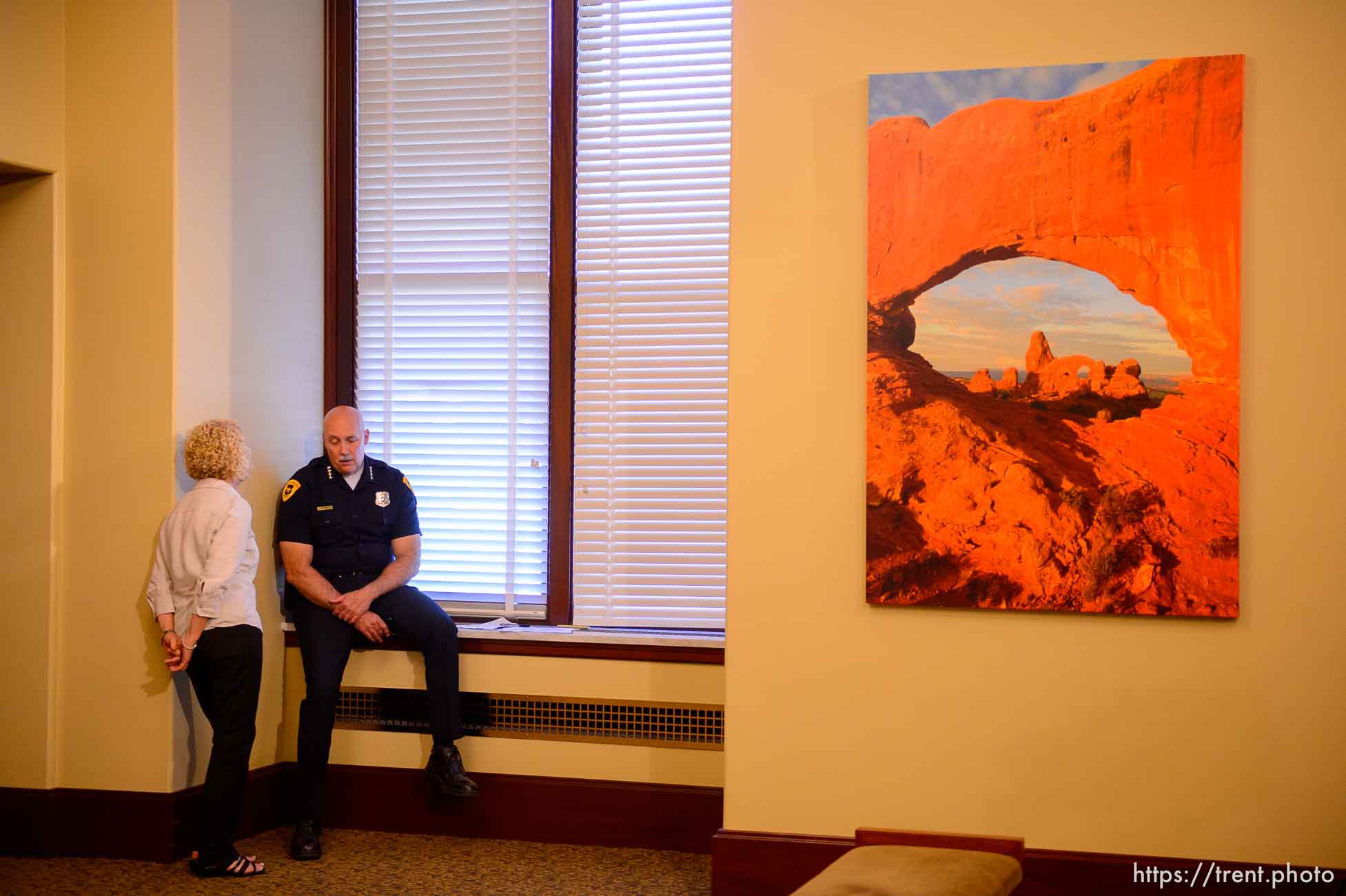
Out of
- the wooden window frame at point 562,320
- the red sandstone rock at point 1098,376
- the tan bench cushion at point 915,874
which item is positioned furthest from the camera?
the wooden window frame at point 562,320

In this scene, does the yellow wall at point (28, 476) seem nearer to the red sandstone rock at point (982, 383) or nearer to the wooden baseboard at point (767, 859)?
the wooden baseboard at point (767, 859)

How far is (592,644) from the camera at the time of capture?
4.30 m

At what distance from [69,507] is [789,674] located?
270 cm

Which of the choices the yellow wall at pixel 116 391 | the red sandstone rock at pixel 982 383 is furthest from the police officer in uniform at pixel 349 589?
the red sandstone rock at pixel 982 383

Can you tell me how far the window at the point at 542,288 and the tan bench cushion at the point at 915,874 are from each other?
6.51 feet

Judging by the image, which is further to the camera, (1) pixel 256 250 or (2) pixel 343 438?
(1) pixel 256 250

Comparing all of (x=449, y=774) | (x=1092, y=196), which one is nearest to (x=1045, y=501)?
(x=1092, y=196)

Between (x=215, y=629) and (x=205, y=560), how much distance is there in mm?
240

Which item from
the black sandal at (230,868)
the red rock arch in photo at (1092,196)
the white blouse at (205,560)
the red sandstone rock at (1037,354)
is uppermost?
the red rock arch in photo at (1092,196)

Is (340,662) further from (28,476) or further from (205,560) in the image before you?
(28,476)

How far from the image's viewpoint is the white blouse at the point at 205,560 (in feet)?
12.0

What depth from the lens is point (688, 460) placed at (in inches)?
176

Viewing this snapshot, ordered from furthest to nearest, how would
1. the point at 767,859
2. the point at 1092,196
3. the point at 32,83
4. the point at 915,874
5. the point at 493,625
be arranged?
the point at 493,625
the point at 32,83
the point at 767,859
the point at 1092,196
the point at 915,874
